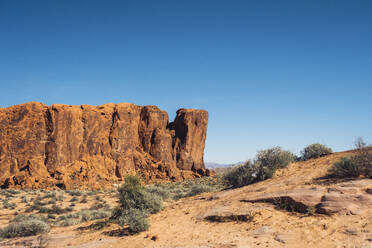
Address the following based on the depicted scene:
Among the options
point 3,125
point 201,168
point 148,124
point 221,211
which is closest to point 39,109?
point 3,125

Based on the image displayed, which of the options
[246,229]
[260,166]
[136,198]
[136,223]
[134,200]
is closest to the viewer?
[246,229]

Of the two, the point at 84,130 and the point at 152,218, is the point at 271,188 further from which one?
the point at 84,130

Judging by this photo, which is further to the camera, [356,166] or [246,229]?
[356,166]

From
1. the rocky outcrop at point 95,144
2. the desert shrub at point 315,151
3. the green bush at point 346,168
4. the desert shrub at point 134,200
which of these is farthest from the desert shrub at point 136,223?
the rocky outcrop at point 95,144

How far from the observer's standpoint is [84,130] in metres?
42.0

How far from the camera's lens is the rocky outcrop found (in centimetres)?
3588

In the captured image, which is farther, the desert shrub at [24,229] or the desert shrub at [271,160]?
the desert shrub at [271,160]

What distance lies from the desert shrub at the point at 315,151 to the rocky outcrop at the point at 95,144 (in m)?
31.4

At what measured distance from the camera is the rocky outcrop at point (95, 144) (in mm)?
35875

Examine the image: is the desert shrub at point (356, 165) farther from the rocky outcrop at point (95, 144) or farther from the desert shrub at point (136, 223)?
the rocky outcrop at point (95, 144)

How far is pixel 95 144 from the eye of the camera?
42.3m

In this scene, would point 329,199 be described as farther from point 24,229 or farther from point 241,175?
point 24,229

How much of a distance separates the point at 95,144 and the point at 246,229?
1545 inches

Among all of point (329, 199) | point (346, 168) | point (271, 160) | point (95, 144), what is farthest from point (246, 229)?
point (95, 144)
